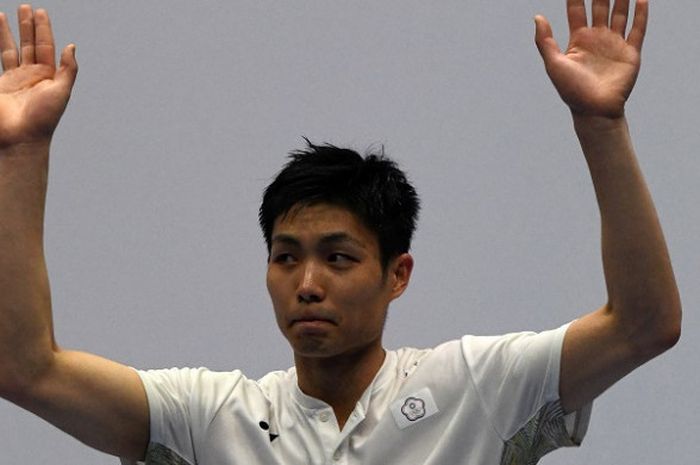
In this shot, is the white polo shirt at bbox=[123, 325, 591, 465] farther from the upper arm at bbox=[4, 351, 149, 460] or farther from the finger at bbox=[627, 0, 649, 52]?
the finger at bbox=[627, 0, 649, 52]

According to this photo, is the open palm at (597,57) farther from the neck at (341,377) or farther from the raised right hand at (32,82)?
the raised right hand at (32,82)

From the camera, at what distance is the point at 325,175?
244 cm

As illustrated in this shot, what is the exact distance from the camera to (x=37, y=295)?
222cm

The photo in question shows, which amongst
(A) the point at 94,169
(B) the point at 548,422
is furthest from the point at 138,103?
(B) the point at 548,422

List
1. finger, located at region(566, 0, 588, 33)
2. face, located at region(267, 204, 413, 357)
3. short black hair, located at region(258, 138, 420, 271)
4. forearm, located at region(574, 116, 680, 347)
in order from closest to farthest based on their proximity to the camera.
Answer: forearm, located at region(574, 116, 680, 347)
finger, located at region(566, 0, 588, 33)
face, located at region(267, 204, 413, 357)
short black hair, located at region(258, 138, 420, 271)

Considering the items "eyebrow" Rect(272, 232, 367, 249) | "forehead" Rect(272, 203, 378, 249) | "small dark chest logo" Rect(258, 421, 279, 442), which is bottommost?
"small dark chest logo" Rect(258, 421, 279, 442)

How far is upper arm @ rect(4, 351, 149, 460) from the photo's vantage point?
87.8 inches

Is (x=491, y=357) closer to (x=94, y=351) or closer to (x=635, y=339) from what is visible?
(x=635, y=339)

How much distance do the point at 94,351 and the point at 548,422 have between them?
1342 mm

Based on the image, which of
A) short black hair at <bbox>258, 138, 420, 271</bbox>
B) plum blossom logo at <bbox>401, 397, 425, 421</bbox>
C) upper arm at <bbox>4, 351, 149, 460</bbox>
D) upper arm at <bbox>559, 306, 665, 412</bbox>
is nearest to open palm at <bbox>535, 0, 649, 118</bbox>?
upper arm at <bbox>559, 306, 665, 412</bbox>

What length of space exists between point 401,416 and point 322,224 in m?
0.33

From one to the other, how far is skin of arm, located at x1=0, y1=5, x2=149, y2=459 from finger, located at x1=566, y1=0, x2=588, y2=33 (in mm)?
764

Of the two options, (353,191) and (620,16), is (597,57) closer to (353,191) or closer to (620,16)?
(620,16)

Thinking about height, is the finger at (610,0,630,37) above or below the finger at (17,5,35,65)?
below
